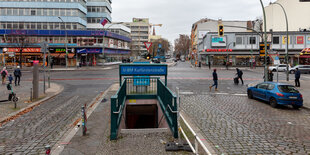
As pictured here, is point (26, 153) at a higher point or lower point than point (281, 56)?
lower

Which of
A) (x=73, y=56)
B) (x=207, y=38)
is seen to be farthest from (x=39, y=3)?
(x=207, y=38)

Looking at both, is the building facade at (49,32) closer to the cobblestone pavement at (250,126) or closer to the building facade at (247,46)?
the building facade at (247,46)

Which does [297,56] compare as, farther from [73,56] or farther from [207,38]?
[73,56]

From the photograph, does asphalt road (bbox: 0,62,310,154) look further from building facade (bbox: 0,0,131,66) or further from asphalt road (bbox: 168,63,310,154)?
building facade (bbox: 0,0,131,66)

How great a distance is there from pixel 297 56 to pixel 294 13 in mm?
15126

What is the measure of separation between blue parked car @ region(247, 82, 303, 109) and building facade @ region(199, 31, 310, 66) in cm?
4009

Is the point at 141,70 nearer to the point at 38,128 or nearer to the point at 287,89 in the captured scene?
the point at 38,128

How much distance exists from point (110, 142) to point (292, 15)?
69.3 m

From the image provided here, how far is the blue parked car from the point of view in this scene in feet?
37.1

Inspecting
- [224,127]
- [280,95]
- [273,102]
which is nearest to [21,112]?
[224,127]

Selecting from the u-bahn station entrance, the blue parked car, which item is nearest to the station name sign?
the u-bahn station entrance

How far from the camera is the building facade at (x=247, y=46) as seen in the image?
172 feet

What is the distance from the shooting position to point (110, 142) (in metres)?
6.35

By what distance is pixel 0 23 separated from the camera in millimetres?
52094
